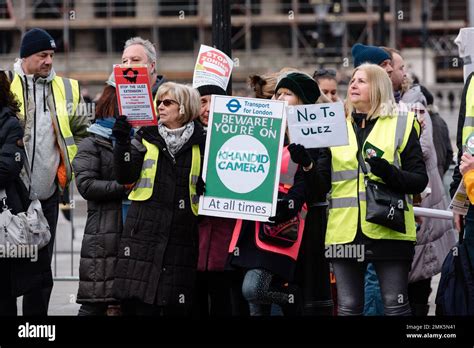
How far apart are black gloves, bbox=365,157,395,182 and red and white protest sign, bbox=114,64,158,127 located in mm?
1206

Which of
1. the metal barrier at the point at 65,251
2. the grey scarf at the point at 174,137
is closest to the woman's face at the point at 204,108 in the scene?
the grey scarf at the point at 174,137

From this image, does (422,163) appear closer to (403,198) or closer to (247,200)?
(403,198)

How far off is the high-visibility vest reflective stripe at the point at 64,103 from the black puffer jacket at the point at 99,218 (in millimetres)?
572

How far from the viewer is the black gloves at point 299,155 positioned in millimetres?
6832

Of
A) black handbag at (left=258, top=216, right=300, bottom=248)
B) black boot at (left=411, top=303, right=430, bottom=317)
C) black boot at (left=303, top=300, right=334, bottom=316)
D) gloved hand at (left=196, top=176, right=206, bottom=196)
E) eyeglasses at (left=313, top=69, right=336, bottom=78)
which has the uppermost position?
eyeglasses at (left=313, top=69, right=336, bottom=78)

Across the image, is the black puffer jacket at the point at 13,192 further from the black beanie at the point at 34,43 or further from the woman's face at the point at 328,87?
the woman's face at the point at 328,87

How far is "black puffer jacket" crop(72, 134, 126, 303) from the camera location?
7.36 m

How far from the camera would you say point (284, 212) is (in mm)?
7016

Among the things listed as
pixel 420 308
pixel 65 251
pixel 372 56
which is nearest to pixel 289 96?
pixel 372 56

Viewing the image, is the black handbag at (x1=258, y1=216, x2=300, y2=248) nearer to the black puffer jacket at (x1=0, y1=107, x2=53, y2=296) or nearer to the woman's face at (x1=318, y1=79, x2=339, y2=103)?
the black puffer jacket at (x1=0, y1=107, x2=53, y2=296)

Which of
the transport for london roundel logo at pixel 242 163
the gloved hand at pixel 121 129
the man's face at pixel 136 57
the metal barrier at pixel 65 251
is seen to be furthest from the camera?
the metal barrier at pixel 65 251

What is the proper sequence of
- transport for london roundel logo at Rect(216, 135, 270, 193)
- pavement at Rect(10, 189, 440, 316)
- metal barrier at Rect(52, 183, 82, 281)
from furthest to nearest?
1. metal barrier at Rect(52, 183, 82, 281)
2. pavement at Rect(10, 189, 440, 316)
3. transport for london roundel logo at Rect(216, 135, 270, 193)

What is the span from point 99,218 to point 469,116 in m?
2.26

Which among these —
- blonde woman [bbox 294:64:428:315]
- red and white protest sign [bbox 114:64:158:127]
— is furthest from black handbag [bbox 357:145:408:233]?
red and white protest sign [bbox 114:64:158:127]
